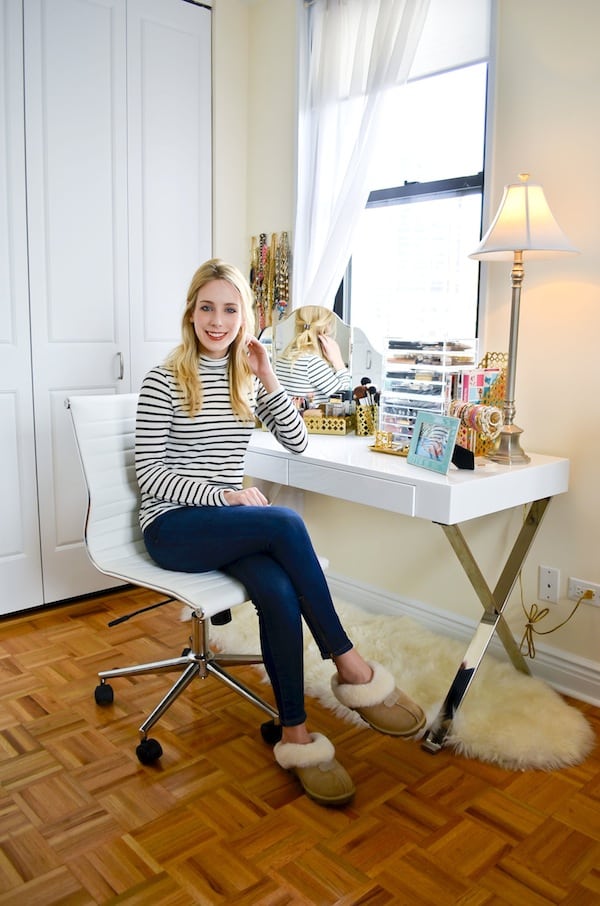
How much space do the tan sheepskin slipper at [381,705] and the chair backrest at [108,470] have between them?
2.41 ft

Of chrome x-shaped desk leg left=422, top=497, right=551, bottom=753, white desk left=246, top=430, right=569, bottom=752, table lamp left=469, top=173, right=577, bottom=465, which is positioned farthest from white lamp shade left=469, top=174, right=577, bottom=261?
chrome x-shaped desk leg left=422, top=497, right=551, bottom=753

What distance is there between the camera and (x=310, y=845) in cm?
169

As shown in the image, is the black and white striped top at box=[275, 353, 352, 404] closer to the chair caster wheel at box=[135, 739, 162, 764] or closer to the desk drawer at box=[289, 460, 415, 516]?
the desk drawer at box=[289, 460, 415, 516]

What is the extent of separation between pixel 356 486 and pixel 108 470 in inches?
27.6

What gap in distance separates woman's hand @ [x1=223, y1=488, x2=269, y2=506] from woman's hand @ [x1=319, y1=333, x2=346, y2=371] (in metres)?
0.84

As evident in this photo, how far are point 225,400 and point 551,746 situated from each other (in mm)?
1261

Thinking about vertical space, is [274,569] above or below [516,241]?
below

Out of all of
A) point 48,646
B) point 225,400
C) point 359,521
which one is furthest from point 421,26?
point 48,646

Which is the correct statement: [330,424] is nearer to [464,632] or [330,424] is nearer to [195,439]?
[195,439]

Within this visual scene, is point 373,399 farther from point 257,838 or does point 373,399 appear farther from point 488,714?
point 257,838

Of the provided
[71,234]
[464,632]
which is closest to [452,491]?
[464,632]

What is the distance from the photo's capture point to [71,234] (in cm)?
291

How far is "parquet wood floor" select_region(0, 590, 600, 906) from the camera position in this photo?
1.57 metres

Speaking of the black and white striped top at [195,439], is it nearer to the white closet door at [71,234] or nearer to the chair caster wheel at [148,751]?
the chair caster wheel at [148,751]
